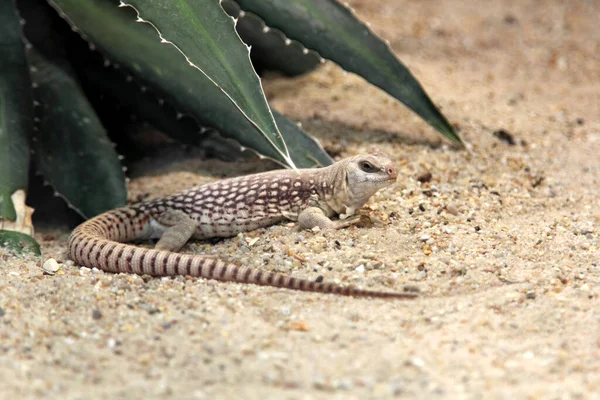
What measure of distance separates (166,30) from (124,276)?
1.41m

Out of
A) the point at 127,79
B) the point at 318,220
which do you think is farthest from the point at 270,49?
the point at 318,220

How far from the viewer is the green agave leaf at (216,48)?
3574 millimetres

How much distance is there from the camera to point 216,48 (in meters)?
3.73

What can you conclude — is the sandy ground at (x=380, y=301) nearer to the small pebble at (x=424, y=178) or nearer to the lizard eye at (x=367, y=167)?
the small pebble at (x=424, y=178)

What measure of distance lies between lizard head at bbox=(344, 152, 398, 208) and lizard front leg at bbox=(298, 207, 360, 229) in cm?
16

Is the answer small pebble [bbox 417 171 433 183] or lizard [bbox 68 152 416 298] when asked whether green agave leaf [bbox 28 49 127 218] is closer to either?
lizard [bbox 68 152 416 298]

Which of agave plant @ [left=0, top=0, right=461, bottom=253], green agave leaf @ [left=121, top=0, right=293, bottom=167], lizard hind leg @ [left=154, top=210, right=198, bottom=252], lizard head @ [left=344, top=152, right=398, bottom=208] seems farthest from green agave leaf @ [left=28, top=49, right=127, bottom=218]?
lizard head @ [left=344, top=152, right=398, bottom=208]

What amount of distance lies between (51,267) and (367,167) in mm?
2009

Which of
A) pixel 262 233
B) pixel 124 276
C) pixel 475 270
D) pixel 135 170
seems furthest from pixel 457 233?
pixel 135 170

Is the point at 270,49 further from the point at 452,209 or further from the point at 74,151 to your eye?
the point at 452,209

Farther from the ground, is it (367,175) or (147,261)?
(367,175)

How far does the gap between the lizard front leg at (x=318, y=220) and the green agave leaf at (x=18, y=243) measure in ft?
5.43

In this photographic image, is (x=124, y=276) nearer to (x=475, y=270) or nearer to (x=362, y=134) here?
(x=475, y=270)

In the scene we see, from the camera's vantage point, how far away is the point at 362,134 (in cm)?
576
